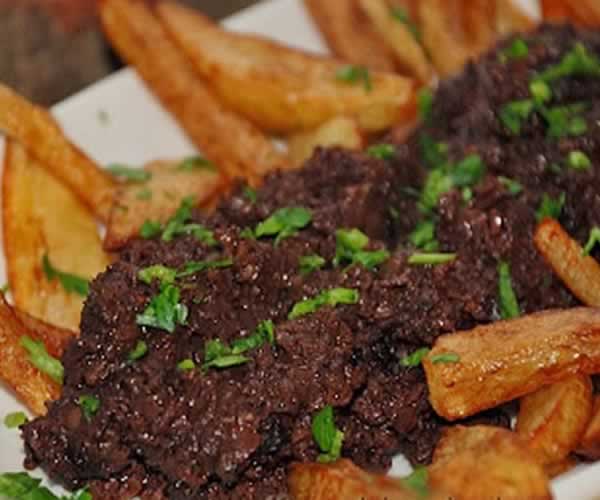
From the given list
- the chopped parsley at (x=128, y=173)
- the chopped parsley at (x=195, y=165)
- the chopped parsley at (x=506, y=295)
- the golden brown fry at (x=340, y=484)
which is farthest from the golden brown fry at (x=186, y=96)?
the golden brown fry at (x=340, y=484)

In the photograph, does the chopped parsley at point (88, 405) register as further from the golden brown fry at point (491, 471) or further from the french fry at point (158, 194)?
the golden brown fry at point (491, 471)

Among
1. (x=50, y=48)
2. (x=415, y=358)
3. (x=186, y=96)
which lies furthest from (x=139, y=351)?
(x=50, y=48)

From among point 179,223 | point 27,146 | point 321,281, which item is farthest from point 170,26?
point 321,281

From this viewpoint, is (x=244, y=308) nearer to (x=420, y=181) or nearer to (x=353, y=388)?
(x=353, y=388)

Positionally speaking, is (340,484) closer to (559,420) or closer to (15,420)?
(559,420)

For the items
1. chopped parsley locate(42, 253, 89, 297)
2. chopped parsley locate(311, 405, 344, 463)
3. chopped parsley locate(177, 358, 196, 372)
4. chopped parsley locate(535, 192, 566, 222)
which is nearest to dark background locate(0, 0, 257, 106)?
chopped parsley locate(42, 253, 89, 297)

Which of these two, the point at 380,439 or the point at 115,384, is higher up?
the point at 115,384
